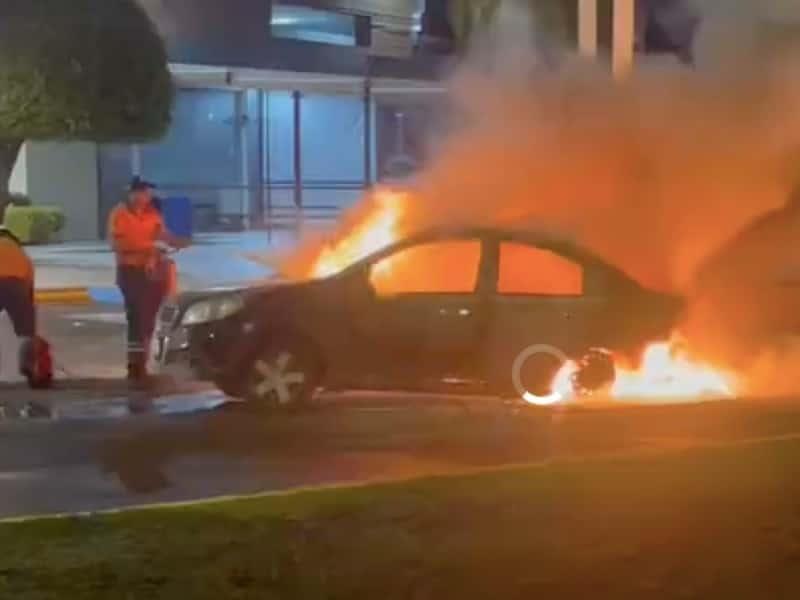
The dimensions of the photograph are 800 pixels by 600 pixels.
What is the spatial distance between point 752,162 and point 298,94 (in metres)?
25.6

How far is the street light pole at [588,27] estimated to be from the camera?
18156 millimetres

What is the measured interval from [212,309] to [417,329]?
153cm

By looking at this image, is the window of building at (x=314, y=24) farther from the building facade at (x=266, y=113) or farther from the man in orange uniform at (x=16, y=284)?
the man in orange uniform at (x=16, y=284)

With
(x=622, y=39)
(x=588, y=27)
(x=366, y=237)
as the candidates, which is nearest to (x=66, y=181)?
(x=588, y=27)

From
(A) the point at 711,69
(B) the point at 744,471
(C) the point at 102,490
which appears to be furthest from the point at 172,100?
(B) the point at 744,471

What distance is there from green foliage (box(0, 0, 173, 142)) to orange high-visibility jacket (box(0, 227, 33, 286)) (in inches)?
126

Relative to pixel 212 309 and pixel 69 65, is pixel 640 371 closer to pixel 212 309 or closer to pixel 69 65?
pixel 212 309

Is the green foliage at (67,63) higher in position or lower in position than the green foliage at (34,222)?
higher

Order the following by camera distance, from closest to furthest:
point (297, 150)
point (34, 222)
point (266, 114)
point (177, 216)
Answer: point (34, 222), point (297, 150), point (177, 216), point (266, 114)

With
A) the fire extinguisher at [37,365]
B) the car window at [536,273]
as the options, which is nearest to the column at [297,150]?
the fire extinguisher at [37,365]

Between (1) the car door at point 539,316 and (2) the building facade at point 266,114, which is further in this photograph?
(2) the building facade at point 266,114

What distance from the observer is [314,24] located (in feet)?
156

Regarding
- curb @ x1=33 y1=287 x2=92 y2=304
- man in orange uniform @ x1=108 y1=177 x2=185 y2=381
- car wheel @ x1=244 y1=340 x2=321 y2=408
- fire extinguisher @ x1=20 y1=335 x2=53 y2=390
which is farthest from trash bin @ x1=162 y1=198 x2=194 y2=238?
car wheel @ x1=244 y1=340 x2=321 y2=408

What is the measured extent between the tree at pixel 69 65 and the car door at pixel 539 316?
19.8 feet
